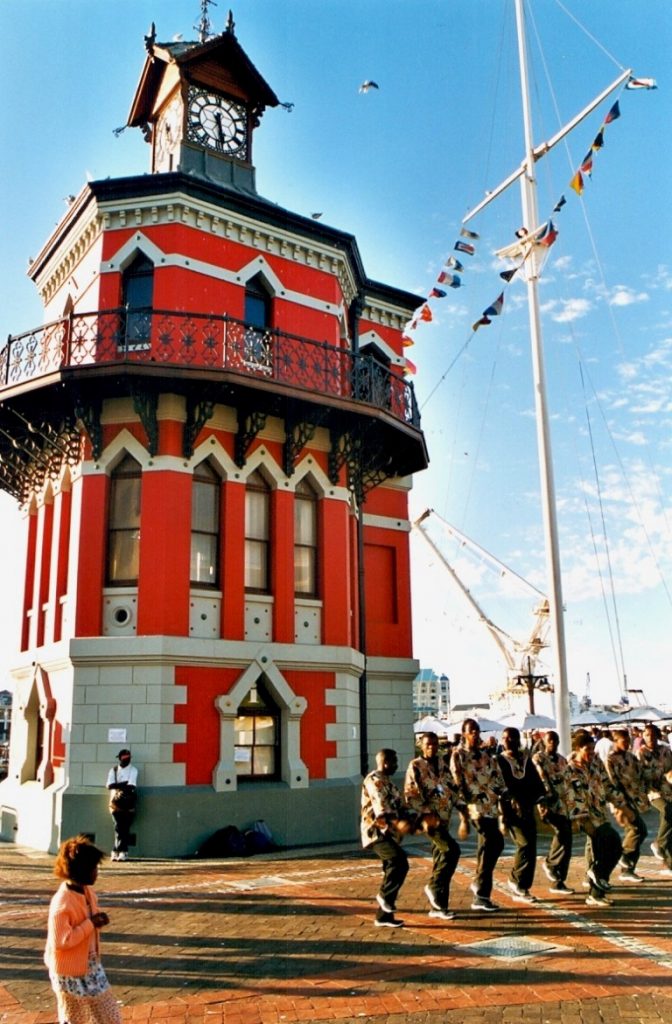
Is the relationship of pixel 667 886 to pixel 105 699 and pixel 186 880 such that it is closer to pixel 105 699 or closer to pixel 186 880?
→ pixel 186 880

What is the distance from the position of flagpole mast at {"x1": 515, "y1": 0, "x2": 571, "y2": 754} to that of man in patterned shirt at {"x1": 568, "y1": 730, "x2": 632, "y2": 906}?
5204mm

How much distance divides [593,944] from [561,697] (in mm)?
8359

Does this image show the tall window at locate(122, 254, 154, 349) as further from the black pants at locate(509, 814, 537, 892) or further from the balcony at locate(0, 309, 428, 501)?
the black pants at locate(509, 814, 537, 892)

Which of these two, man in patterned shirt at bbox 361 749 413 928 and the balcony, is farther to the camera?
the balcony

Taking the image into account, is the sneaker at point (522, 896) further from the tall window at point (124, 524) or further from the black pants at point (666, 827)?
the tall window at point (124, 524)

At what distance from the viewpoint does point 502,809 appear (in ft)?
32.4

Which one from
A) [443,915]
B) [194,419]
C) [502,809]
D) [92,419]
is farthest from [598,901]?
[92,419]

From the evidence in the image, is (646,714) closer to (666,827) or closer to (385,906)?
(666,827)

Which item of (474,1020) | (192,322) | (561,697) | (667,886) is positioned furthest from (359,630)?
(474,1020)

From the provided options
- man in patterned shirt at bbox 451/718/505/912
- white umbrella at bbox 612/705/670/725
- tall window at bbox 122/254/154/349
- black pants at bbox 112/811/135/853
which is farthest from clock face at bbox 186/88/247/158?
white umbrella at bbox 612/705/670/725

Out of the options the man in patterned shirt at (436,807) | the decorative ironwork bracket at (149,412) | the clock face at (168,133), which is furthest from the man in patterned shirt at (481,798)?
the clock face at (168,133)

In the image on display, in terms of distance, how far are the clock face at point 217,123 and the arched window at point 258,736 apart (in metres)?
11.8

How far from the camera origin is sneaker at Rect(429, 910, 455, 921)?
30.0 feet

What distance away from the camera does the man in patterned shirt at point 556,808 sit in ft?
33.8
